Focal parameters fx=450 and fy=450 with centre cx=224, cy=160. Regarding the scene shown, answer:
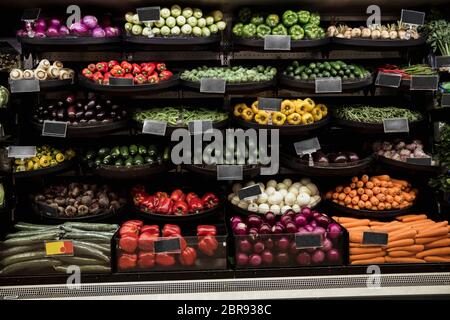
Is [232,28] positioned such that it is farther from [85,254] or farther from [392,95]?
[85,254]

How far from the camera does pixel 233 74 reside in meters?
3.40

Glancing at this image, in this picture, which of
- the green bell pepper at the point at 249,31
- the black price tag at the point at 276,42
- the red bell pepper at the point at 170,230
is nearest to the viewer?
the red bell pepper at the point at 170,230

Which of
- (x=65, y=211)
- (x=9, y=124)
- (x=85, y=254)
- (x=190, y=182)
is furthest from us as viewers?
(x=190, y=182)

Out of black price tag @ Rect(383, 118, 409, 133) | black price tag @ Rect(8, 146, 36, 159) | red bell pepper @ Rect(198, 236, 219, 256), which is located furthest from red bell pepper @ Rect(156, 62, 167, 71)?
black price tag @ Rect(383, 118, 409, 133)

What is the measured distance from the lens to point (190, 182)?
150 inches

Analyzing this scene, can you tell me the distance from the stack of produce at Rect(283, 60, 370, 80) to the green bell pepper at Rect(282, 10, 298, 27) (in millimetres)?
300

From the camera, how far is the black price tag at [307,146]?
3.52 metres

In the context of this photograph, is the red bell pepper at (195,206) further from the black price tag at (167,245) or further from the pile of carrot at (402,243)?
the pile of carrot at (402,243)

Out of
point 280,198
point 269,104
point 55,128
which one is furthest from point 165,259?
point 269,104

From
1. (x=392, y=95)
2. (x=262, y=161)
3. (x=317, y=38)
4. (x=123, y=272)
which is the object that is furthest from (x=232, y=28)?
(x=123, y=272)

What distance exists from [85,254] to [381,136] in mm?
2594

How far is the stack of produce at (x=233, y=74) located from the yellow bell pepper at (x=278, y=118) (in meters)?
0.27

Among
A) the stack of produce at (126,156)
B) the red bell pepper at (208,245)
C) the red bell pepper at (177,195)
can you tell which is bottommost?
the red bell pepper at (208,245)

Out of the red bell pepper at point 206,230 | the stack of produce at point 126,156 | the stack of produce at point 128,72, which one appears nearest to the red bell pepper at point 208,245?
the red bell pepper at point 206,230
